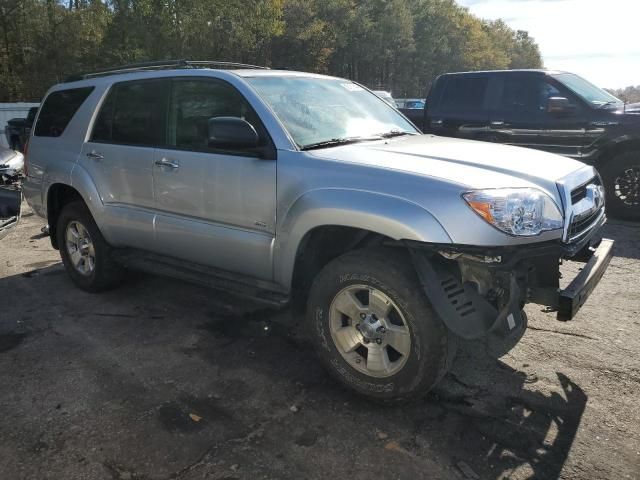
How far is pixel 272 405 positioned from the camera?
3070 millimetres

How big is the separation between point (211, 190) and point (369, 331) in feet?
4.79

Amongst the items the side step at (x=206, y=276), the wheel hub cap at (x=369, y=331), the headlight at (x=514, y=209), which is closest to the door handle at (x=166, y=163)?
the side step at (x=206, y=276)

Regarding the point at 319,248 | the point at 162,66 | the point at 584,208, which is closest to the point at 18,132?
the point at 162,66

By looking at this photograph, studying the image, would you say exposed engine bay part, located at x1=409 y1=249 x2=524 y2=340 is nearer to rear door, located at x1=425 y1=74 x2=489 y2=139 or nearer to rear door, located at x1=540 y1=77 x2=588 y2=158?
rear door, located at x1=540 y1=77 x2=588 y2=158

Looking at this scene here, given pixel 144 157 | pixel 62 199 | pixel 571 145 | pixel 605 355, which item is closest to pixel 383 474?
pixel 605 355

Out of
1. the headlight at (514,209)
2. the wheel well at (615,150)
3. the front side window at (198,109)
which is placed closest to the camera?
the headlight at (514,209)

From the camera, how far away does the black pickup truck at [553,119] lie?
7.12m

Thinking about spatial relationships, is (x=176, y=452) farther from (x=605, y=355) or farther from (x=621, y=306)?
(x=621, y=306)

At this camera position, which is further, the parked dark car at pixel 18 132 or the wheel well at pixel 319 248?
the parked dark car at pixel 18 132

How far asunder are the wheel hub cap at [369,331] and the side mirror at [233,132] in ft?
3.49

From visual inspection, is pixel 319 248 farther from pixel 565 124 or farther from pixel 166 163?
pixel 565 124

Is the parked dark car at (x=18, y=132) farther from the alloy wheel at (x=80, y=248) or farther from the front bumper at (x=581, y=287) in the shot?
the front bumper at (x=581, y=287)

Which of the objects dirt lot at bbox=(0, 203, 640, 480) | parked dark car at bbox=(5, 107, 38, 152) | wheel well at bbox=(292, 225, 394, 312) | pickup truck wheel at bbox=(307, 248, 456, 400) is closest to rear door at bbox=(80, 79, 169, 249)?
dirt lot at bbox=(0, 203, 640, 480)

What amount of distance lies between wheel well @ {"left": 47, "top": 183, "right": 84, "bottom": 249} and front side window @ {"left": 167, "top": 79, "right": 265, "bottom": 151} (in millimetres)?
1524
